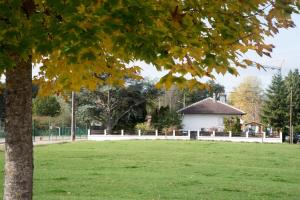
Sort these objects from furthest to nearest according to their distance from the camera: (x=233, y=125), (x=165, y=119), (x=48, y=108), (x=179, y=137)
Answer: (x=48, y=108)
(x=165, y=119)
(x=233, y=125)
(x=179, y=137)

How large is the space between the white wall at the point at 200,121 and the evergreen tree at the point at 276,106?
342 inches

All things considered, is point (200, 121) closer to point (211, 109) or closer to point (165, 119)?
point (211, 109)

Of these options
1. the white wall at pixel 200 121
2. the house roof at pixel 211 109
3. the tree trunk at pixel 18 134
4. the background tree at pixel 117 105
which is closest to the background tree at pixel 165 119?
the background tree at pixel 117 105

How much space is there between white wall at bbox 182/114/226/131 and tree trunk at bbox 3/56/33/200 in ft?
244

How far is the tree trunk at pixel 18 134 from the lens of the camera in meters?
5.57

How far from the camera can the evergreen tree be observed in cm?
7181

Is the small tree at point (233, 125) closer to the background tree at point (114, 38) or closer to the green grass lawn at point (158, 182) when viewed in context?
the green grass lawn at point (158, 182)

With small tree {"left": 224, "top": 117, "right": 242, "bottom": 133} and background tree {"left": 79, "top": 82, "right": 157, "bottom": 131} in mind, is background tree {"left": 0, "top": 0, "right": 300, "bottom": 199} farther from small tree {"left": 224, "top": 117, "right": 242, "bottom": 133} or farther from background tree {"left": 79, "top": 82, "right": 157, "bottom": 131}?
background tree {"left": 79, "top": 82, "right": 157, "bottom": 131}

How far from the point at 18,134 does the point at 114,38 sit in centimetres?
170

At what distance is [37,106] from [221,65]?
71.6m

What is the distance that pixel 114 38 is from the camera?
15.2 feet

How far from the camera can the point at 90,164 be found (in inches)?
832

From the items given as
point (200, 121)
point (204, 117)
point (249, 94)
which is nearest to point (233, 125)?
point (200, 121)

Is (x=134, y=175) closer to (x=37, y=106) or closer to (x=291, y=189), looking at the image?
(x=291, y=189)
